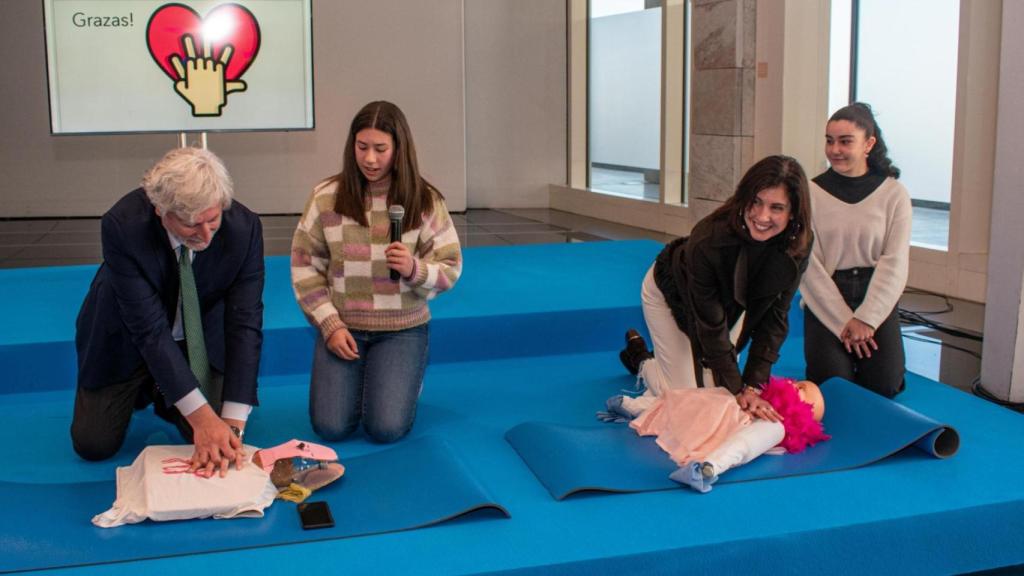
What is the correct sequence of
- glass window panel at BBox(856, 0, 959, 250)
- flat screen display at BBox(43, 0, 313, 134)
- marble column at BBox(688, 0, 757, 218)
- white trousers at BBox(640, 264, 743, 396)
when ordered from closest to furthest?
white trousers at BBox(640, 264, 743, 396) < glass window panel at BBox(856, 0, 959, 250) < marble column at BBox(688, 0, 757, 218) < flat screen display at BBox(43, 0, 313, 134)

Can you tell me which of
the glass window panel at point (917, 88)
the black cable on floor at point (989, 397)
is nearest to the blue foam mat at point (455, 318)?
the black cable on floor at point (989, 397)

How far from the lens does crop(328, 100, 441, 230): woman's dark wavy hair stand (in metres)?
3.27

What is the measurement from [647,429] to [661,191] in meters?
5.91

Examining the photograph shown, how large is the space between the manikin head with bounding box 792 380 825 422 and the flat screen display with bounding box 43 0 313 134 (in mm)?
6000

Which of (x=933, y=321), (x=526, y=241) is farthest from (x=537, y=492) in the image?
(x=526, y=241)

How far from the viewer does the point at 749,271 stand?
3.22 m

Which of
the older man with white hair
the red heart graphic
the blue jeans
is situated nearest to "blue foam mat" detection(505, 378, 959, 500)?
the blue jeans

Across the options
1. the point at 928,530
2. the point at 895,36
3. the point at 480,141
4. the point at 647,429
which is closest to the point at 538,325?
the point at 647,429

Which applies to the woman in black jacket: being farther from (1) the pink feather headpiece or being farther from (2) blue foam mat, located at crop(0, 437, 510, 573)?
(2) blue foam mat, located at crop(0, 437, 510, 573)

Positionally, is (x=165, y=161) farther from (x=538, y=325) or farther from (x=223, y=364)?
(x=538, y=325)

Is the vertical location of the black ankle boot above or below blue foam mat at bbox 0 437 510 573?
above

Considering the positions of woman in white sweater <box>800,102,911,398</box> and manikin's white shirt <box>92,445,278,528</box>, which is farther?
woman in white sweater <box>800,102,911,398</box>

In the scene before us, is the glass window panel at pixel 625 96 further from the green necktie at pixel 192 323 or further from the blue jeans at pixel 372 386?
the green necktie at pixel 192 323

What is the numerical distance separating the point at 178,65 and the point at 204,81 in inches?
9.0
